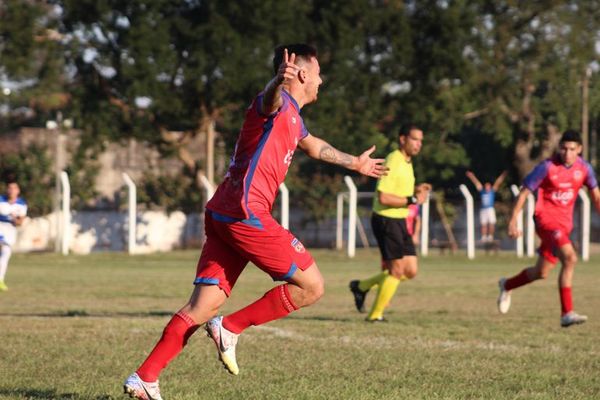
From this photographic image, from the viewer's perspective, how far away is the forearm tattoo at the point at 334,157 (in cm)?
720

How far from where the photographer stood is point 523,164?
2044 inches

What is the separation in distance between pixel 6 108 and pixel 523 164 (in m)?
26.1

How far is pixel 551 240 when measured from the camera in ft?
43.7

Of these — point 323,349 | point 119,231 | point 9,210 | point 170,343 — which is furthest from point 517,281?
point 119,231

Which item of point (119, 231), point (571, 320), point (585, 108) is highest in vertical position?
point (585, 108)

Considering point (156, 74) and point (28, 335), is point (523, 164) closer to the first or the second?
point (156, 74)

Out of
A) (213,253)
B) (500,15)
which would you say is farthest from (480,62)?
(213,253)

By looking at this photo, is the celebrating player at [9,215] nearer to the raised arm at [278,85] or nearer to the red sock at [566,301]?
the red sock at [566,301]

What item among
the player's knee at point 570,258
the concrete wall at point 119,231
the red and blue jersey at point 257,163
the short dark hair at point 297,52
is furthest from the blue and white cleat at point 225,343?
the concrete wall at point 119,231

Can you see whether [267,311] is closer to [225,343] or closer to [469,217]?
[225,343]

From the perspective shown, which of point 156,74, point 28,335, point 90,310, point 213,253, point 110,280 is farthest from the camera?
point 156,74

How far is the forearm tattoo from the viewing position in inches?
283

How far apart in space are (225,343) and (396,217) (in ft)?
21.2

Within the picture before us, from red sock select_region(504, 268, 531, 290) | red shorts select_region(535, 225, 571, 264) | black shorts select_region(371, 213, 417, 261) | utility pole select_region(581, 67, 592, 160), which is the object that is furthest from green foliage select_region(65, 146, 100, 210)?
red shorts select_region(535, 225, 571, 264)
